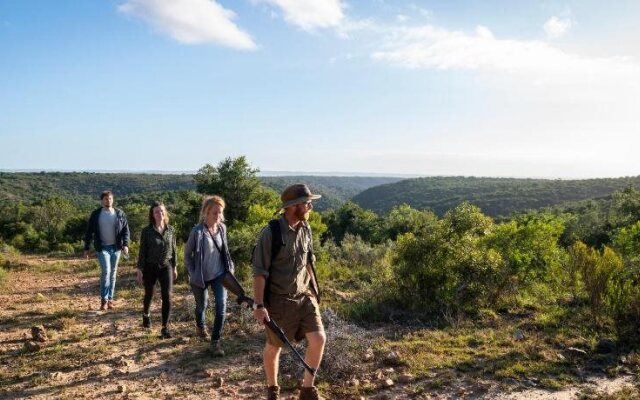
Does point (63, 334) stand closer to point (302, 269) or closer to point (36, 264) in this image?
point (302, 269)

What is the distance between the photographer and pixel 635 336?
550 centimetres

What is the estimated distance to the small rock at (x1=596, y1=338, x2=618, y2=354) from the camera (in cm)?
534

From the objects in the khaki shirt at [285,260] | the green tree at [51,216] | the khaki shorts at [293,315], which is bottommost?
the green tree at [51,216]

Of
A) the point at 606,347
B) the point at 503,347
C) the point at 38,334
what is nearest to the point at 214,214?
the point at 38,334

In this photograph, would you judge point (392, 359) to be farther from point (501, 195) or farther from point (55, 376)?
point (501, 195)

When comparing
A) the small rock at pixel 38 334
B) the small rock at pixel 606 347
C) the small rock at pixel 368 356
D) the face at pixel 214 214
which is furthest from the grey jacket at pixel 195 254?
the small rock at pixel 606 347

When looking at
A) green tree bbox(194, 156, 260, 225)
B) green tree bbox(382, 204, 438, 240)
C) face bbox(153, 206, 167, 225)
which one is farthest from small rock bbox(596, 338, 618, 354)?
green tree bbox(382, 204, 438, 240)

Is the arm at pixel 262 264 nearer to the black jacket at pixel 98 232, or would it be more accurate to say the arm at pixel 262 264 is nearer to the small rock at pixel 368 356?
the small rock at pixel 368 356

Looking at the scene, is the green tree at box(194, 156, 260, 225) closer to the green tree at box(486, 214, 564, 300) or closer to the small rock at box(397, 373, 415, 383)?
the green tree at box(486, 214, 564, 300)

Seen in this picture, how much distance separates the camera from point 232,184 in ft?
60.2

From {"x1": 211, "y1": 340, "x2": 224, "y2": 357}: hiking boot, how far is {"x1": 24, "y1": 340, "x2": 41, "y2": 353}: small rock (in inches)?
86.7

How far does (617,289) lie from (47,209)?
151 ft

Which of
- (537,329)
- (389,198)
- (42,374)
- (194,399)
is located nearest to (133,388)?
(194,399)

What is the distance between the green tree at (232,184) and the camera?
18312 mm
